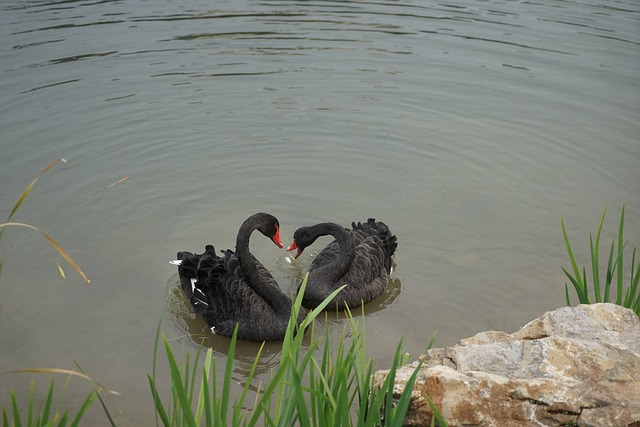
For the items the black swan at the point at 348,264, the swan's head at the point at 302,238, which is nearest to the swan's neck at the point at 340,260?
the black swan at the point at 348,264

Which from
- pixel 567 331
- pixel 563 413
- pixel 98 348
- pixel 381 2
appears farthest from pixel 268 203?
pixel 381 2

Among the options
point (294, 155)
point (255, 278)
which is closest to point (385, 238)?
point (255, 278)

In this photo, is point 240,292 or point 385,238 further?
point 385,238

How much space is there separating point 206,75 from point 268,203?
2999 mm

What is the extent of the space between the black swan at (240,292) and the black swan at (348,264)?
27 centimetres

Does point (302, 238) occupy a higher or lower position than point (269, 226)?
lower

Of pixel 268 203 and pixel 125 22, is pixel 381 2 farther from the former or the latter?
pixel 268 203

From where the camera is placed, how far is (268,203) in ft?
20.3

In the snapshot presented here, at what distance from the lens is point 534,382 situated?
2850 mm

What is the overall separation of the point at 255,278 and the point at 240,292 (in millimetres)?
123

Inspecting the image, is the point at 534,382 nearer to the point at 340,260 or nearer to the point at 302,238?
the point at 340,260

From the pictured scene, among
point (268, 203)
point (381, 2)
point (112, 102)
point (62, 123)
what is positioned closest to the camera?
point (268, 203)

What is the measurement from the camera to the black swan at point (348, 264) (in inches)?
194

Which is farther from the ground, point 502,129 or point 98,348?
point 502,129
